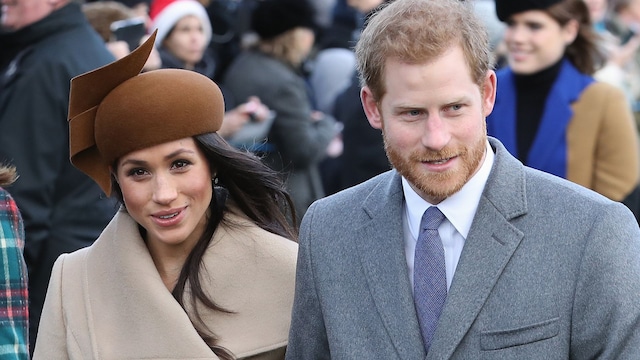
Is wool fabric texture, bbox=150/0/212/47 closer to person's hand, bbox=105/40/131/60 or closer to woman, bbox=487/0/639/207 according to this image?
person's hand, bbox=105/40/131/60

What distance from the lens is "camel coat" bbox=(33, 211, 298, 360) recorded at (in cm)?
392

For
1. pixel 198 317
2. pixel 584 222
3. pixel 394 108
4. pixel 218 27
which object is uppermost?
pixel 394 108

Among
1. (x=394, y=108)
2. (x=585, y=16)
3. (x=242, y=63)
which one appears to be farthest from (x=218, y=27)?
(x=394, y=108)

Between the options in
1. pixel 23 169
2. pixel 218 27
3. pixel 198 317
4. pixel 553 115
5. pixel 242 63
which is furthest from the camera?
pixel 218 27

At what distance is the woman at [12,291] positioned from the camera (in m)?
3.32

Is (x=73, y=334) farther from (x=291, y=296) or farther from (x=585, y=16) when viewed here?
(x=585, y=16)

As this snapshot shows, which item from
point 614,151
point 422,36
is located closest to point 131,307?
point 422,36

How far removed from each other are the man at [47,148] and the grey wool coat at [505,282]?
240 centimetres

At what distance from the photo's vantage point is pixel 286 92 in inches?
303

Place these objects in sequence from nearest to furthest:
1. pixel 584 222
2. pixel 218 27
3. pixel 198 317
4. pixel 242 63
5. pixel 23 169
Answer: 1. pixel 584 222
2. pixel 198 317
3. pixel 23 169
4. pixel 242 63
5. pixel 218 27

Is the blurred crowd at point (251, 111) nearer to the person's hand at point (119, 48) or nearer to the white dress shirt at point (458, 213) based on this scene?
the person's hand at point (119, 48)

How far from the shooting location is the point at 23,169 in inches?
211

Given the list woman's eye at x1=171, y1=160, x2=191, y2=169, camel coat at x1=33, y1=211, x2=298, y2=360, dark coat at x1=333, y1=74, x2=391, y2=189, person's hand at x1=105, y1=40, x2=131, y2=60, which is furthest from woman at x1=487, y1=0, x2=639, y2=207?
woman's eye at x1=171, y1=160, x2=191, y2=169

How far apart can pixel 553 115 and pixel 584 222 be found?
299cm
